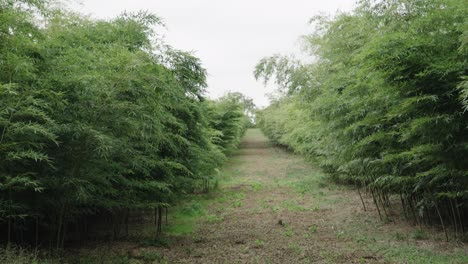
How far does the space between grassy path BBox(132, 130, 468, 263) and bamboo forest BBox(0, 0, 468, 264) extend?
40 mm

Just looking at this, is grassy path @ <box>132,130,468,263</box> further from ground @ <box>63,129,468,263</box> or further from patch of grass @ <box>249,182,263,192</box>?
patch of grass @ <box>249,182,263,192</box>

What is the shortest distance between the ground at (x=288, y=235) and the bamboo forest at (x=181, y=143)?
0.04 metres

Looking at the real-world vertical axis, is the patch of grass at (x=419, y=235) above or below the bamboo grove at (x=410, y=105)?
below

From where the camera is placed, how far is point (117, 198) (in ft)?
18.1

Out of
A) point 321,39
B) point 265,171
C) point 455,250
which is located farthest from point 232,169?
point 455,250

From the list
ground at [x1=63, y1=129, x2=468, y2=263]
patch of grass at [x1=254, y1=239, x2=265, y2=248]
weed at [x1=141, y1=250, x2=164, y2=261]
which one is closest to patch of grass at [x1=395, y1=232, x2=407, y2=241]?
ground at [x1=63, y1=129, x2=468, y2=263]

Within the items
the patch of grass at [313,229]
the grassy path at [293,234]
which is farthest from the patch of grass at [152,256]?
the patch of grass at [313,229]

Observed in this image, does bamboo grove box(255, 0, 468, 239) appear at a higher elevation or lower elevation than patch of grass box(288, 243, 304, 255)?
higher

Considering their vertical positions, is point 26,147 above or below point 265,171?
above

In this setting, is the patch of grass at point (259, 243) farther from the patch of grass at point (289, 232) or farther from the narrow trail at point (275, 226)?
the patch of grass at point (289, 232)

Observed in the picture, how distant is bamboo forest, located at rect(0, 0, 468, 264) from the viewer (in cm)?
375

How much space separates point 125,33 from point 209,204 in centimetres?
582

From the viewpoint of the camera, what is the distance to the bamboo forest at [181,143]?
12.3ft

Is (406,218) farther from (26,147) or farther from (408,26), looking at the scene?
(26,147)
